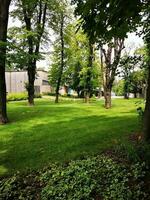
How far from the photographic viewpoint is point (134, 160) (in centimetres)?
805

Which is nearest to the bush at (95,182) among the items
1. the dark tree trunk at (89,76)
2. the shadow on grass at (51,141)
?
the shadow on grass at (51,141)

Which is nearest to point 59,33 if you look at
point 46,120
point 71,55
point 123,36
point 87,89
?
point 71,55

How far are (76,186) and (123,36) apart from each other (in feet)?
13.3

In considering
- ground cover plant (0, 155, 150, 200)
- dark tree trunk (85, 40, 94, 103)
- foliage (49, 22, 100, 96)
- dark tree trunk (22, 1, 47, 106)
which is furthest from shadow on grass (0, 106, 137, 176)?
foliage (49, 22, 100, 96)

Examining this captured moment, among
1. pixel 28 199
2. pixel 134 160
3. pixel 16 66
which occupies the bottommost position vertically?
pixel 28 199

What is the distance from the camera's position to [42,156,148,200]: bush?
6.81 metres

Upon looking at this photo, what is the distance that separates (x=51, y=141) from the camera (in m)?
12.6

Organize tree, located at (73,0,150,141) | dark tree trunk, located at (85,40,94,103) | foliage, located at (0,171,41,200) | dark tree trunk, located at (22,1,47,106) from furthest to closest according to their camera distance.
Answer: dark tree trunk, located at (85,40,94,103), dark tree trunk, located at (22,1,47,106), foliage, located at (0,171,41,200), tree, located at (73,0,150,141)

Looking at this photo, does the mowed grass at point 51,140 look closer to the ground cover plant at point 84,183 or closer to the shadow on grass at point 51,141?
the shadow on grass at point 51,141

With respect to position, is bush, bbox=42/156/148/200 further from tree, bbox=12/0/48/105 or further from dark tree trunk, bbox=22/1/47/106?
dark tree trunk, bbox=22/1/47/106

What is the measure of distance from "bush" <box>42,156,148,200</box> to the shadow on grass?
1.54 meters

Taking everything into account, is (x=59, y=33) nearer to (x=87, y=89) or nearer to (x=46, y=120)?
(x=87, y=89)

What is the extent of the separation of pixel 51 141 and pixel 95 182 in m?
5.42

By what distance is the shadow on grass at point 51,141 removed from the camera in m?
10.1
